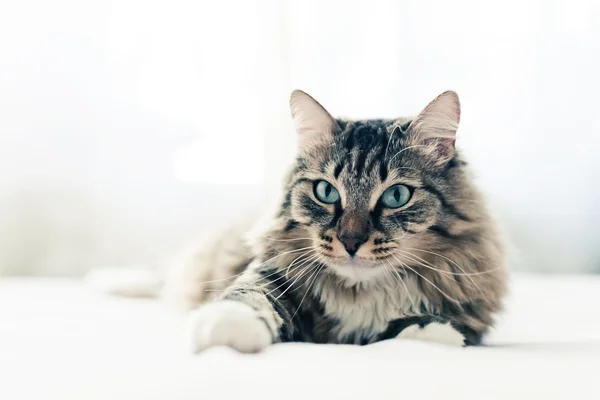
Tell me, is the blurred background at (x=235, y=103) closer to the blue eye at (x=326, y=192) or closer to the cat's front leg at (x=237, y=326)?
the blue eye at (x=326, y=192)

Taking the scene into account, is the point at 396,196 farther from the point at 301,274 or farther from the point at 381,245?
the point at 301,274

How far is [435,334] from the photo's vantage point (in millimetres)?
901

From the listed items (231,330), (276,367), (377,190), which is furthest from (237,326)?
(377,190)

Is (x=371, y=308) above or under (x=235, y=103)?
under

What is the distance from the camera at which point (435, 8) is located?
2.08 meters

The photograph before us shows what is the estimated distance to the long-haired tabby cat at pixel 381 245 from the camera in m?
0.95

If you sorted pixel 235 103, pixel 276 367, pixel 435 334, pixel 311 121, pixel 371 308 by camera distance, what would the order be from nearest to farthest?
1. pixel 276 367
2. pixel 435 334
3. pixel 371 308
4. pixel 311 121
5. pixel 235 103

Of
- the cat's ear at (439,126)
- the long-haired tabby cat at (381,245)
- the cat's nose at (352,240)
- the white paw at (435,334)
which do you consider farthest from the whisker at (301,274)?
the cat's ear at (439,126)

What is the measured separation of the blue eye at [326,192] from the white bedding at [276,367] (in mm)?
307

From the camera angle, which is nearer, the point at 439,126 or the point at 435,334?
the point at 435,334

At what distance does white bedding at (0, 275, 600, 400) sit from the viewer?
64 cm

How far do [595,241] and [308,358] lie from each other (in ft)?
5.88

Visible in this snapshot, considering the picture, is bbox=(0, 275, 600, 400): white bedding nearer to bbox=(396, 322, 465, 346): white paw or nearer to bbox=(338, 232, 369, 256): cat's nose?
bbox=(396, 322, 465, 346): white paw

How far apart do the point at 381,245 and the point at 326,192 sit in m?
0.18
